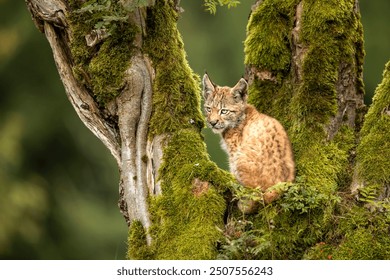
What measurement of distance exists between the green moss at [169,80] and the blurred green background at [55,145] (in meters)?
6.80

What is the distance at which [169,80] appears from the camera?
8711mm

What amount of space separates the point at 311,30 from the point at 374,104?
103 centimetres

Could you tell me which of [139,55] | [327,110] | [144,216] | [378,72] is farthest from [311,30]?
[378,72]

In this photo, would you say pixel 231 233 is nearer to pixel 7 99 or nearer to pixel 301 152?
pixel 301 152

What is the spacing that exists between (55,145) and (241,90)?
8.63m

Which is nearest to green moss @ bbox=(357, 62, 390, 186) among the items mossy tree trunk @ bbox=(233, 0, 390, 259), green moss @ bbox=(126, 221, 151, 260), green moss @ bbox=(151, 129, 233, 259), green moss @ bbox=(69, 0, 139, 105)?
mossy tree trunk @ bbox=(233, 0, 390, 259)

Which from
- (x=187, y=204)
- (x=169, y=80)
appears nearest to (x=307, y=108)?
(x=169, y=80)

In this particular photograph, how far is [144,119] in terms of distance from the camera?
8.75m

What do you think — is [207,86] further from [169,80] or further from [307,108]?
[307,108]

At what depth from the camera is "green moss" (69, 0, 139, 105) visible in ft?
28.3

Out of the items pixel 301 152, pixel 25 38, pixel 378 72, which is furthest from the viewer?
pixel 25 38

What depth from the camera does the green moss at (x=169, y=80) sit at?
8680 millimetres

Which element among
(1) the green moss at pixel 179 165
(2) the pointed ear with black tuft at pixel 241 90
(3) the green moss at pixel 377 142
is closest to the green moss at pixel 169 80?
(1) the green moss at pixel 179 165

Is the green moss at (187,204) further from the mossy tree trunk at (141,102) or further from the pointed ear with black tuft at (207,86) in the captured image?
the pointed ear with black tuft at (207,86)
